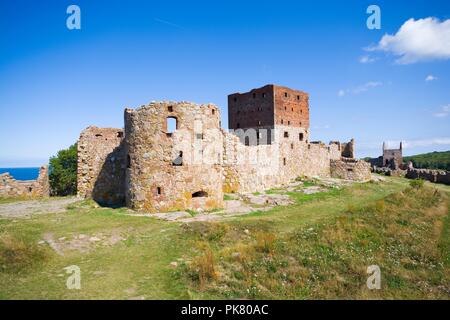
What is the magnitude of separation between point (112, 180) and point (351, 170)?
2619 cm

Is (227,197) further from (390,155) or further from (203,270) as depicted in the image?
(390,155)

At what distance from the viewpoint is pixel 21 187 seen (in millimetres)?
24641

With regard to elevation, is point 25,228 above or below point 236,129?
below

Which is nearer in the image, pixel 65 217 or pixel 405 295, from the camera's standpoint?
pixel 405 295

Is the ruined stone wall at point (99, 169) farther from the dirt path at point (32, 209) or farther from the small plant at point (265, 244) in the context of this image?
the small plant at point (265, 244)

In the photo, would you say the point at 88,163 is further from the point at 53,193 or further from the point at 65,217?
the point at 53,193

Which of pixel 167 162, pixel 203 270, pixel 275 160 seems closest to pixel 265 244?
pixel 203 270

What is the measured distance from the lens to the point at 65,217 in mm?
15266

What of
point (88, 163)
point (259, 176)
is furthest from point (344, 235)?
point (88, 163)

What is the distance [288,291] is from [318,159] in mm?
28069

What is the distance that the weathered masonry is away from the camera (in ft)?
55.7

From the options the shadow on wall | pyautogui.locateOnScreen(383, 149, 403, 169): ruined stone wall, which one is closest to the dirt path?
the shadow on wall

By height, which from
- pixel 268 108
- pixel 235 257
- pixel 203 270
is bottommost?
pixel 235 257

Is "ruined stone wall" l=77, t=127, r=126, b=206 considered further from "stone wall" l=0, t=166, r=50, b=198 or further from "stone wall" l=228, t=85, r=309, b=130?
"stone wall" l=228, t=85, r=309, b=130
